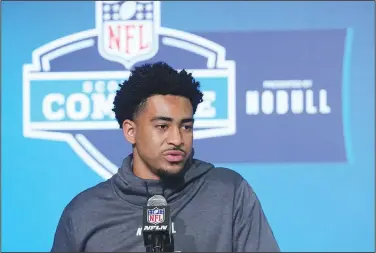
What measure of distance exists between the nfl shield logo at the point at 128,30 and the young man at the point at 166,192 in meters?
1.20

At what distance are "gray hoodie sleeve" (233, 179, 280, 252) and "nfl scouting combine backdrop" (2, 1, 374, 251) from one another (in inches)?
47.5

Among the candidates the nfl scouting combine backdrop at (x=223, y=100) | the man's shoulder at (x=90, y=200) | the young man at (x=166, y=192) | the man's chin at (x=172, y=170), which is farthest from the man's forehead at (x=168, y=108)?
the nfl scouting combine backdrop at (x=223, y=100)

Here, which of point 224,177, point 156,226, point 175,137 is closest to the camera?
point 156,226

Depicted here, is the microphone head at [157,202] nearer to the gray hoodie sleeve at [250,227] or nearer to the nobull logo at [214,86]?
the gray hoodie sleeve at [250,227]

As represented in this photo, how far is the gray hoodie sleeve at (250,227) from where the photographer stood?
147 centimetres

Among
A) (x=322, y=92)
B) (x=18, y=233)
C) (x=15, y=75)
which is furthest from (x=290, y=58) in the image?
(x=18, y=233)

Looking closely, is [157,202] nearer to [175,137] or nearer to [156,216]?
[156,216]

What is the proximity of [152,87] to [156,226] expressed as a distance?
0.39 metres

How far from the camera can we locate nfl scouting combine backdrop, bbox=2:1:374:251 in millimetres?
2719

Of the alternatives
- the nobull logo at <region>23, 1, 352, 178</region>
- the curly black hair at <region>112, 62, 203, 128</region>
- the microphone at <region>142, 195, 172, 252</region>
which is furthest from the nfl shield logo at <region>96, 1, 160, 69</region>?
the microphone at <region>142, 195, 172, 252</region>

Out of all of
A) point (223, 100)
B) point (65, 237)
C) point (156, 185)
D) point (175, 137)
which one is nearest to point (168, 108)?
point (175, 137)

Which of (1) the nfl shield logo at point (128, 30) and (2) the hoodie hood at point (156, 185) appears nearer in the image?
(2) the hoodie hood at point (156, 185)

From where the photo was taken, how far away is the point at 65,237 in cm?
157

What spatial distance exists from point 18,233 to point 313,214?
49.3 inches
